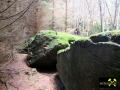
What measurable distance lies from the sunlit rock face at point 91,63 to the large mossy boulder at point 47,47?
128 inches

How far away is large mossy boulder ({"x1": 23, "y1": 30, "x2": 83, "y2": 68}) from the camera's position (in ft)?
33.7

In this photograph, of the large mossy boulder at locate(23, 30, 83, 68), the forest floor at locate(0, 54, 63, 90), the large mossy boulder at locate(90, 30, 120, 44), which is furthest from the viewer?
the large mossy boulder at locate(23, 30, 83, 68)

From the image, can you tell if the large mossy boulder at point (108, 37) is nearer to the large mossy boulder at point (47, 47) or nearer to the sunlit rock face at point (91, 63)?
the sunlit rock face at point (91, 63)

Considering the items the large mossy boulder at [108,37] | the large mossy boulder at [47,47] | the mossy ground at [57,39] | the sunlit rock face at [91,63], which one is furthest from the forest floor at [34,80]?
the large mossy boulder at [108,37]

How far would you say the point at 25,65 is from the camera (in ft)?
36.3

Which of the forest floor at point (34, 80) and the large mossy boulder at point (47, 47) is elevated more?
the large mossy boulder at point (47, 47)

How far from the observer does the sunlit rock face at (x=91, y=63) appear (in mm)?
5707

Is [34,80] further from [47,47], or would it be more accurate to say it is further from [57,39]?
[57,39]

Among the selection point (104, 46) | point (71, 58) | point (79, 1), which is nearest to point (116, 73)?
point (104, 46)

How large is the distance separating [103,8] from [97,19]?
1.06 m

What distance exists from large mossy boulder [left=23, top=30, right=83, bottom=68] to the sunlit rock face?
3.24 metres

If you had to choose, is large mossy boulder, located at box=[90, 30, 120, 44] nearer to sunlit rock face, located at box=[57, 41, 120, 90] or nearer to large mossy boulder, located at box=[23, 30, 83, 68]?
sunlit rock face, located at box=[57, 41, 120, 90]

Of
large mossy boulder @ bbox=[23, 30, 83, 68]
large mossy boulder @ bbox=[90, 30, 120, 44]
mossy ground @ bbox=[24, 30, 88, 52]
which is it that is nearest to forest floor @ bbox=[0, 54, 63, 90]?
large mossy boulder @ bbox=[23, 30, 83, 68]

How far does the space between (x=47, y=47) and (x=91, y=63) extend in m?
4.73
